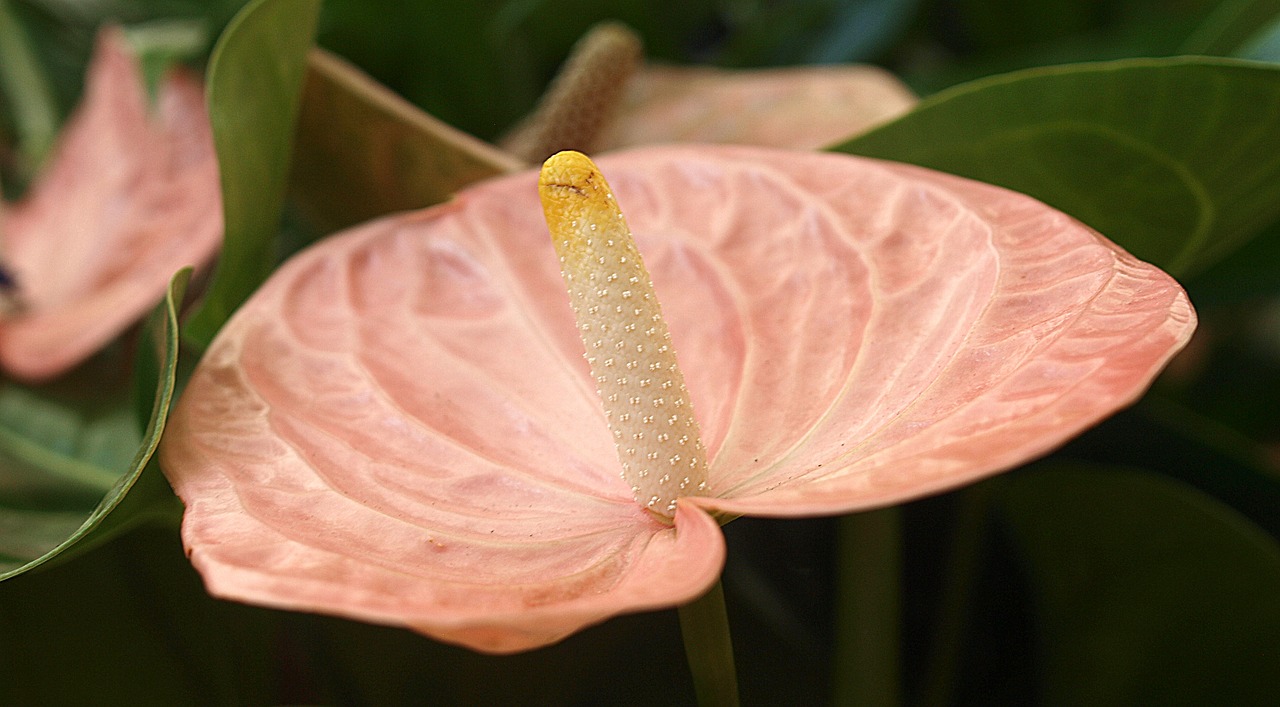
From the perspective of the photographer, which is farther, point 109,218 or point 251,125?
point 109,218

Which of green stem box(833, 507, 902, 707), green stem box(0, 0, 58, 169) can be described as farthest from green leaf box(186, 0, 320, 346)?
green stem box(0, 0, 58, 169)

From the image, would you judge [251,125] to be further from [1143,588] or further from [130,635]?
[1143,588]

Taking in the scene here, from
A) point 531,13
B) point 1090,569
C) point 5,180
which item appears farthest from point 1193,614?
point 5,180

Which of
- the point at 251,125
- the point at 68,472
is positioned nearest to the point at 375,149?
the point at 251,125

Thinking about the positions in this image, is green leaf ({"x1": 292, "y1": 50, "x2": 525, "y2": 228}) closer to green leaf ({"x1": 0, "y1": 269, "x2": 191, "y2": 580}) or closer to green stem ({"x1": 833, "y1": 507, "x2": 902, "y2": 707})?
green leaf ({"x1": 0, "y1": 269, "x2": 191, "y2": 580})

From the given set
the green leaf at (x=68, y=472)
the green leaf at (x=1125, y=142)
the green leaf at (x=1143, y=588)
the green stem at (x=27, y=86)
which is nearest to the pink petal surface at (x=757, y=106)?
the green leaf at (x=1125, y=142)

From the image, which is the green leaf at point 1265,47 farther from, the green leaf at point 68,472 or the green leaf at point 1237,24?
the green leaf at point 68,472

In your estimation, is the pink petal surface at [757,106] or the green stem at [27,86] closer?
the pink petal surface at [757,106]
